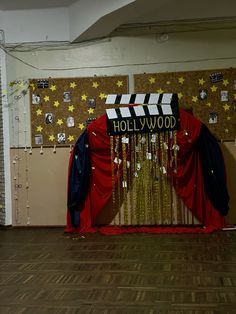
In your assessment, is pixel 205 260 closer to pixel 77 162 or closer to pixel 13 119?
pixel 77 162

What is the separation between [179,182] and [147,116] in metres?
0.99

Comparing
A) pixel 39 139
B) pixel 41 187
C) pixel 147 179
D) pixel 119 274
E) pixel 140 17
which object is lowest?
pixel 119 274

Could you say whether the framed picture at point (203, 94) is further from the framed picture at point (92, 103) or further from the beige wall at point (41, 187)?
the beige wall at point (41, 187)

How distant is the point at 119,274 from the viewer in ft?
13.5

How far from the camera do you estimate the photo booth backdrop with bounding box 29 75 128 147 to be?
6512 mm

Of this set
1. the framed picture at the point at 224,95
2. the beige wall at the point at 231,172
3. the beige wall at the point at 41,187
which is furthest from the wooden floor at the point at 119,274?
the framed picture at the point at 224,95

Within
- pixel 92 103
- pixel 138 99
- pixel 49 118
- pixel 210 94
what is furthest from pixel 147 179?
pixel 49 118

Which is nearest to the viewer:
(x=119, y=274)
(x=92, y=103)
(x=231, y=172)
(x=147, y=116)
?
(x=119, y=274)

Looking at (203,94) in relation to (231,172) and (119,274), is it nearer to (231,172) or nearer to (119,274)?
(231,172)

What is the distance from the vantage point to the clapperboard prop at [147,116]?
5.96 meters

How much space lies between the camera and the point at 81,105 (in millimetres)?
6543

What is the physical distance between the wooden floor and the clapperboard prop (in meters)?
1.41

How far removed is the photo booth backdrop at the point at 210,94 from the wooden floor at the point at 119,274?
1502 millimetres

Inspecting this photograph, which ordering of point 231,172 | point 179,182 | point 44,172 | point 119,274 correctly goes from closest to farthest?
point 119,274 → point 179,182 → point 231,172 → point 44,172
